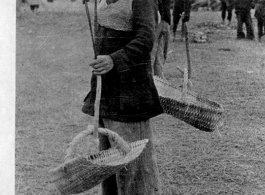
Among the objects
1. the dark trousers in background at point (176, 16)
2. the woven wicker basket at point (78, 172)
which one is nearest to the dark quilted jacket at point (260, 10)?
the dark trousers in background at point (176, 16)

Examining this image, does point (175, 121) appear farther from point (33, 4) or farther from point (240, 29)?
point (33, 4)

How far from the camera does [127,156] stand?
2.37 m

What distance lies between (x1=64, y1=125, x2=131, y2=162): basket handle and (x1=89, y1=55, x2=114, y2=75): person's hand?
258 millimetres

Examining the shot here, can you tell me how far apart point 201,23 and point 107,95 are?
12807mm

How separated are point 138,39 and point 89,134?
1.65 ft

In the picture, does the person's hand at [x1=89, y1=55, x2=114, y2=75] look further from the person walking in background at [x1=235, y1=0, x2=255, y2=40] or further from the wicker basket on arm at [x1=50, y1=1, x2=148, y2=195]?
the person walking in background at [x1=235, y1=0, x2=255, y2=40]

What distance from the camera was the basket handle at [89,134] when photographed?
226 cm

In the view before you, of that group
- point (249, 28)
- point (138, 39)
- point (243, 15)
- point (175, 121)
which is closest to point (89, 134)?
Answer: point (138, 39)

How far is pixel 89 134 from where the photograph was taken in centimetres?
Answer: 233

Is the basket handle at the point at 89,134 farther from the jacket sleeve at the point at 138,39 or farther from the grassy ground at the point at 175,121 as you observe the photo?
the grassy ground at the point at 175,121

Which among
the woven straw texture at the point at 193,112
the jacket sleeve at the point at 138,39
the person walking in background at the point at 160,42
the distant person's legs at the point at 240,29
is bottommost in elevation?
the distant person's legs at the point at 240,29

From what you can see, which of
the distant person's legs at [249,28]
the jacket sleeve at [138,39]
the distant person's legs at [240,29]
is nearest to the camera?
the jacket sleeve at [138,39]

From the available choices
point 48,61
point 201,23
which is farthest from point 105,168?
point 201,23
